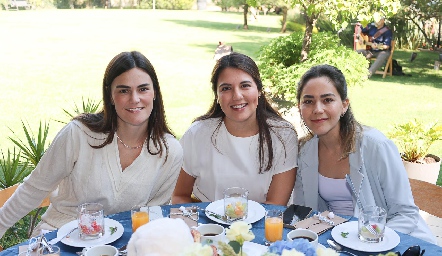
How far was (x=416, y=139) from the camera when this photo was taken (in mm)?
4902

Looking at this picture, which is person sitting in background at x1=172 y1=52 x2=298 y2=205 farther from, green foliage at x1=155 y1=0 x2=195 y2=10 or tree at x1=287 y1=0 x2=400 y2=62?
green foliage at x1=155 y1=0 x2=195 y2=10

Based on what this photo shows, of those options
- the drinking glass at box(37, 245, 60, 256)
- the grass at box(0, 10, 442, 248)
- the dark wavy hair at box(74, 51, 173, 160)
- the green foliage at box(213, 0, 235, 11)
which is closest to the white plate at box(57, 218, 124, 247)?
the drinking glass at box(37, 245, 60, 256)

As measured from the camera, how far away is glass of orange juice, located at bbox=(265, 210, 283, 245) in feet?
6.75

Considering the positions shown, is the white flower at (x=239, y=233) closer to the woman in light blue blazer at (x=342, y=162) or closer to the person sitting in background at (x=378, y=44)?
the woman in light blue blazer at (x=342, y=162)

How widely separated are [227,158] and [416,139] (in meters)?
2.73

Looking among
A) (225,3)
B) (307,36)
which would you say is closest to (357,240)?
(307,36)

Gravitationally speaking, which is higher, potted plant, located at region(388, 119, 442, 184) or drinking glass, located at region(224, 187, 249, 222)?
drinking glass, located at region(224, 187, 249, 222)

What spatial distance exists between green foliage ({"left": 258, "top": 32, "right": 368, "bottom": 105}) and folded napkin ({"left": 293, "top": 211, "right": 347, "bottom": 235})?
362cm

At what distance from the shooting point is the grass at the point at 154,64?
884cm

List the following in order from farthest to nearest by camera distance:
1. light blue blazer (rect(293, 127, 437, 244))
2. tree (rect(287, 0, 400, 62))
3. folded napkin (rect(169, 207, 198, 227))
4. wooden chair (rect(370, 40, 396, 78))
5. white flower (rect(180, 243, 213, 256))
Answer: wooden chair (rect(370, 40, 396, 78)) < tree (rect(287, 0, 400, 62)) < light blue blazer (rect(293, 127, 437, 244)) < folded napkin (rect(169, 207, 198, 227)) < white flower (rect(180, 243, 213, 256))

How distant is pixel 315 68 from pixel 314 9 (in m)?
2.67

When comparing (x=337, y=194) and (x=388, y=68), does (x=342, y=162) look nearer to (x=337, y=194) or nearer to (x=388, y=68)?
(x=337, y=194)

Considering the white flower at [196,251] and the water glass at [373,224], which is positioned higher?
the white flower at [196,251]

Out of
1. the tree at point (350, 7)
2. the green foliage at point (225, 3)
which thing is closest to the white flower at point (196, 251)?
the tree at point (350, 7)
